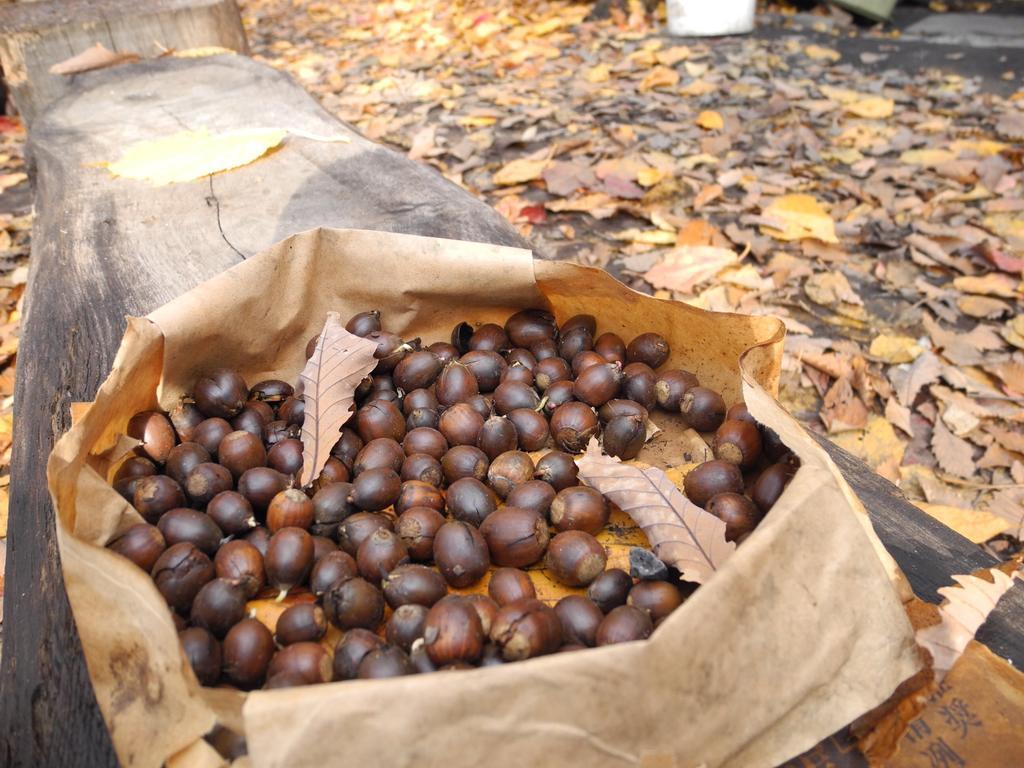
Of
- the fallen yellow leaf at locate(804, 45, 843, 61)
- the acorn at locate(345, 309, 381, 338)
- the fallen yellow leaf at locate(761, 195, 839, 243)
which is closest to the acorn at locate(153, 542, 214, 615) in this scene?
the acorn at locate(345, 309, 381, 338)

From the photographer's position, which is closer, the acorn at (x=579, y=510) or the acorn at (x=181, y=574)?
the acorn at (x=181, y=574)

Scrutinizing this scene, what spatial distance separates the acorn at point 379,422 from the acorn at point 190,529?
0.40 metres

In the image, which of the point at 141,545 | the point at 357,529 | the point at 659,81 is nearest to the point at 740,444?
the point at 357,529

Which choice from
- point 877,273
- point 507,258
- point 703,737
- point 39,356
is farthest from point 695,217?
point 703,737

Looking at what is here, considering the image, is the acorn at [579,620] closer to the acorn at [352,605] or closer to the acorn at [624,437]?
the acorn at [352,605]

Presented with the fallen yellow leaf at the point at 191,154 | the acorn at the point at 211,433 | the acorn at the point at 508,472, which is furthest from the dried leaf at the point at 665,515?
the fallen yellow leaf at the point at 191,154

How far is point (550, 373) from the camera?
1.91 metres

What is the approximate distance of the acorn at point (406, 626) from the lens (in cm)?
128

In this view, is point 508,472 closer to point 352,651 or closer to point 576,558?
point 576,558

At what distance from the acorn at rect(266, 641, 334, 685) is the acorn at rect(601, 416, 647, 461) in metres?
0.74

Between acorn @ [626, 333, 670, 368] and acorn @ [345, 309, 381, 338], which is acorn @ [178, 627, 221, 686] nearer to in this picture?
acorn @ [345, 309, 381, 338]

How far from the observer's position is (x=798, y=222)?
3.88m

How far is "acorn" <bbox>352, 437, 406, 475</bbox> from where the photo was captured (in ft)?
5.39

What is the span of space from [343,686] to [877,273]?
3.30 metres
